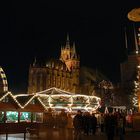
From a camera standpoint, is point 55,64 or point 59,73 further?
point 55,64

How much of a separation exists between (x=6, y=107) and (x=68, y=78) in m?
123

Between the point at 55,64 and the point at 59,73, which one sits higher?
the point at 55,64

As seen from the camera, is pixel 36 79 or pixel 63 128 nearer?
pixel 63 128

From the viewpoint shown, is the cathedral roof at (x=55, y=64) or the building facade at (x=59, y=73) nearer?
the building facade at (x=59, y=73)

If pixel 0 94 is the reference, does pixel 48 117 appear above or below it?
below

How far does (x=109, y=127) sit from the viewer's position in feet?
60.6

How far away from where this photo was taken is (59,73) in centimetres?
15075

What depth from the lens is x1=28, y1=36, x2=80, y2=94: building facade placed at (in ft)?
435

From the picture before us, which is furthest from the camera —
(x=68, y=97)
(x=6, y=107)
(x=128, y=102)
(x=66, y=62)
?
(x=66, y=62)

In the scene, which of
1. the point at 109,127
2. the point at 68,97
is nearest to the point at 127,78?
the point at 68,97

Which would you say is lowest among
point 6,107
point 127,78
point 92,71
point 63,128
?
point 63,128

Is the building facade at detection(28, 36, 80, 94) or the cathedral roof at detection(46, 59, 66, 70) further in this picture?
the cathedral roof at detection(46, 59, 66, 70)

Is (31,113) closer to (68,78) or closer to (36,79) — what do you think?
(36,79)

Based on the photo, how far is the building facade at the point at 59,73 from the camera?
132 metres
